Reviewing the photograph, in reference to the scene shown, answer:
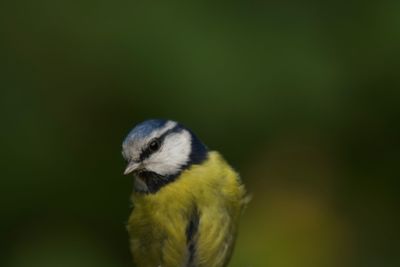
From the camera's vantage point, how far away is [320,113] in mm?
4906

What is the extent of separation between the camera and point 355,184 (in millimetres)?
4891

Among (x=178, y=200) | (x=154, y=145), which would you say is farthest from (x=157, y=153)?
(x=178, y=200)

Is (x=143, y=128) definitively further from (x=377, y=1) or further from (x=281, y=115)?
(x=377, y=1)

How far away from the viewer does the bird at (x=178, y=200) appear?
360cm

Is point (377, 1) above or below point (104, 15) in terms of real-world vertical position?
below

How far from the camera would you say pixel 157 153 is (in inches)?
148

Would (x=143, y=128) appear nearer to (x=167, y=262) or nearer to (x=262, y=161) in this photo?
(x=167, y=262)

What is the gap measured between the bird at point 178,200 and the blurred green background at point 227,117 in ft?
3.36

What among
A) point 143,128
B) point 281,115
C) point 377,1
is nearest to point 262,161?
point 281,115

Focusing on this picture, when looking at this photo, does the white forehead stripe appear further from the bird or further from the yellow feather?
the yellow feather

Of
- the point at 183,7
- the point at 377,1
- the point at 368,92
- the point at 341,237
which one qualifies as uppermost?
the point at 183,7

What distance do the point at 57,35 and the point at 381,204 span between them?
5.42ft

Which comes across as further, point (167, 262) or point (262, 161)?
point (262, 161)

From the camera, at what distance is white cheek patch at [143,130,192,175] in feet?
12.2
